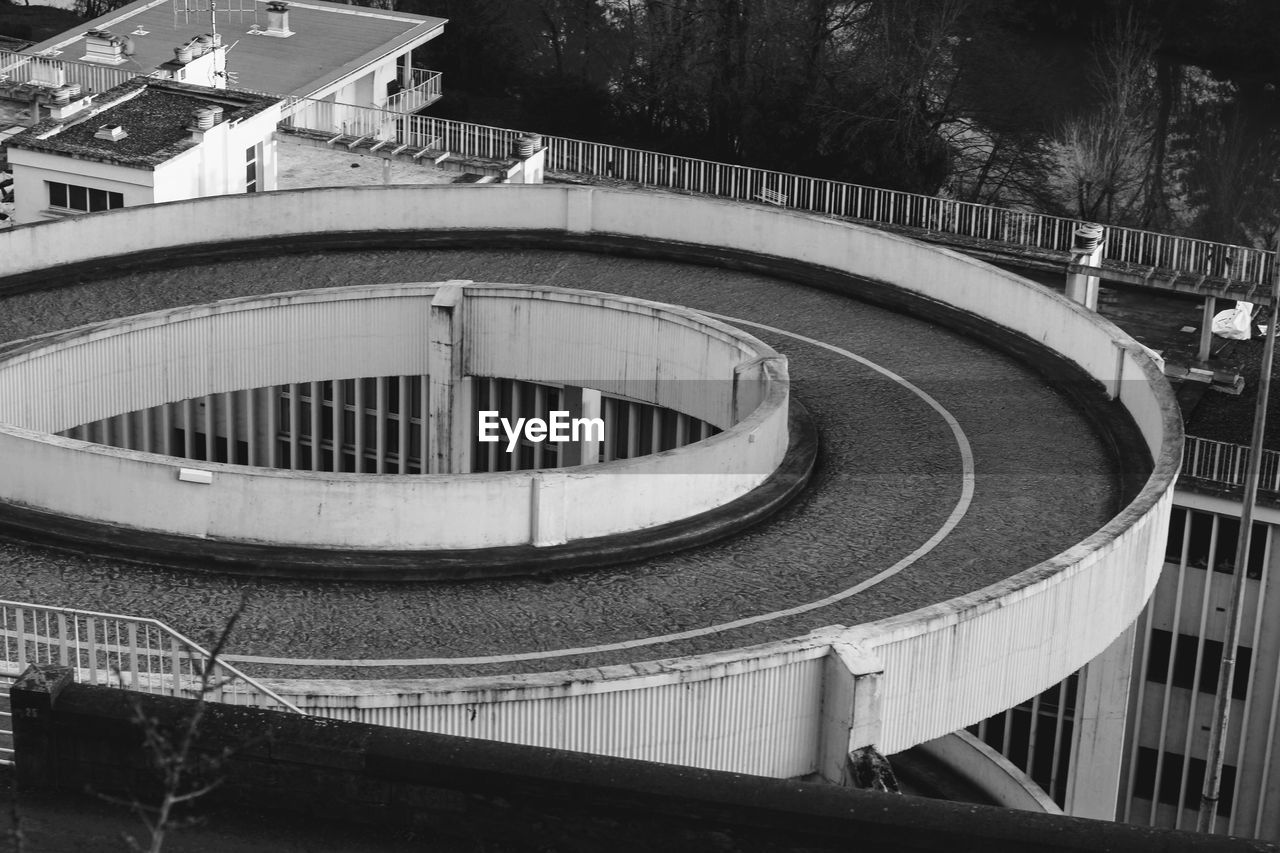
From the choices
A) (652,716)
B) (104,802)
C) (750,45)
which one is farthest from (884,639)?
(750,45)

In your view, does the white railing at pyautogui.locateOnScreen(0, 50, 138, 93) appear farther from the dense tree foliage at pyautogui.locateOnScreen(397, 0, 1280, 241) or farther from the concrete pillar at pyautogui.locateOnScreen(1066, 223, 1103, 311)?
the concrete pillar at pyautogui.locateOnScreen(1066, 223, 1103, 311)

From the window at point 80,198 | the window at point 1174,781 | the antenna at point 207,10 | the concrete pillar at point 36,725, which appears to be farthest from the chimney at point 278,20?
the concrete pillar at point 36,725

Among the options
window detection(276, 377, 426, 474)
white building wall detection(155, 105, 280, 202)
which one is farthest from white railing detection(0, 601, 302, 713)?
white building wall detection(155, 105, 280, 202)

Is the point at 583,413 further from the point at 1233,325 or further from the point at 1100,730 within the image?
the point at 1233,325

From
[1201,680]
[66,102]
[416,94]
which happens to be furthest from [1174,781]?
[416,94]

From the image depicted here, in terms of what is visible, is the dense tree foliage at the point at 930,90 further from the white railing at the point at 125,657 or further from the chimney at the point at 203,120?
the white railing at the point at 125,657

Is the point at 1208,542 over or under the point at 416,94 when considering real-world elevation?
under
